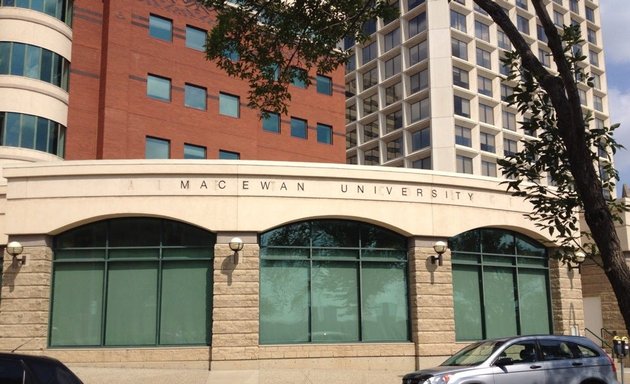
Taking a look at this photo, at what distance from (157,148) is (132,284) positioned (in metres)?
15.9

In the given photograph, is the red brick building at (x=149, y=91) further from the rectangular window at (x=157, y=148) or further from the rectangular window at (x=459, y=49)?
the rectangular window at (x=459, y=49)

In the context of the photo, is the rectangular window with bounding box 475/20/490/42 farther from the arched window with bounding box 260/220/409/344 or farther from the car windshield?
the car windshield

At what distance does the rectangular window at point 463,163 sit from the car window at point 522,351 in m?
47.1

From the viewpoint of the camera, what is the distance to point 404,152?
62.7 metres

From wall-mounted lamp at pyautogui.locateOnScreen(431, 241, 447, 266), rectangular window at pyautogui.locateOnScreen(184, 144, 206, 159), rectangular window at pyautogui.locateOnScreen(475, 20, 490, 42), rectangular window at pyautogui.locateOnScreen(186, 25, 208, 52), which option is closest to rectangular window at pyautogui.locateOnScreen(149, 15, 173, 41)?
rectangular window at pyautogui.locateOnScreen(186, 25, 208, 52)

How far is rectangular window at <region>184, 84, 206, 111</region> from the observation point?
3425 centimetres

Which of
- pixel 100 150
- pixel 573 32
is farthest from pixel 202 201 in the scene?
pixel 100 150

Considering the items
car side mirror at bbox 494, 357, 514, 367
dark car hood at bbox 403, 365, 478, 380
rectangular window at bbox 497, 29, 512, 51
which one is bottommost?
dark car hood at bbox 403, 365, 478, 380

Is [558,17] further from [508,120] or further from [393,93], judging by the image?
[393,93]

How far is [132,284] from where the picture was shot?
1784 cm

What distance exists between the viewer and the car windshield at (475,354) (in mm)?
12638

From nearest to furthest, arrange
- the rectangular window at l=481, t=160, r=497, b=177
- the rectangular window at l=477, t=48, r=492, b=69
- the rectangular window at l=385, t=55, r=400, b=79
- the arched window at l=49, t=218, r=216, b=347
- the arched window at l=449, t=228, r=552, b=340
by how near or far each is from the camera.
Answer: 1. the arched window at l=49, t=218, r=216, b=347
2. the arched window at l=449, t=228, r=552, b=340
3. the rectangular window at l=481, t=160, r=497, b=177
4. the rectangular window at l=477, t=48, r=492, b=69
5. the rectangular window at l=385, t=55, r=400, b=79

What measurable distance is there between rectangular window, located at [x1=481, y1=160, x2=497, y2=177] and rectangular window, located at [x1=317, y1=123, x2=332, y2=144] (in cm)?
2505

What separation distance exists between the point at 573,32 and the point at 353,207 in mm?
10281
